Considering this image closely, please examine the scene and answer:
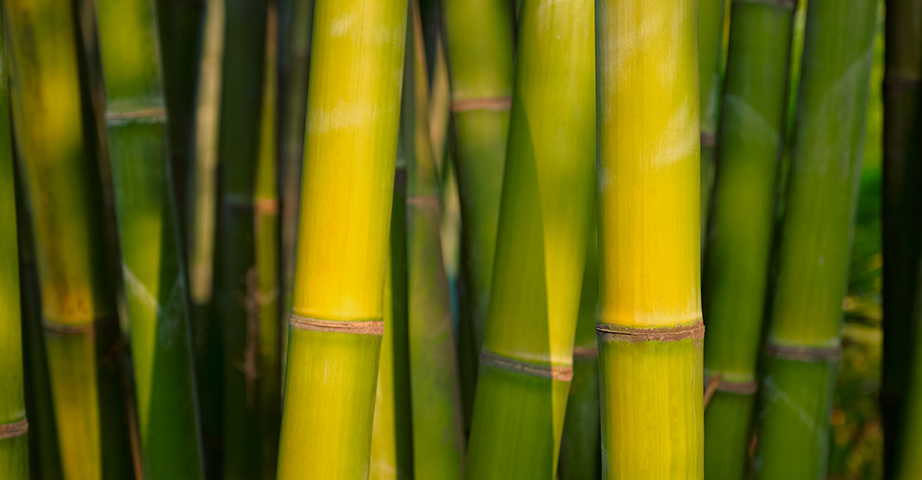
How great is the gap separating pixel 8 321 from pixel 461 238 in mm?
330

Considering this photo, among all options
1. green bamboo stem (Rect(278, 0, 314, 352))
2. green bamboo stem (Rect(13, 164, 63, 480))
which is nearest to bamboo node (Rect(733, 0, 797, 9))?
green bamboo stem (Rect(278, 0, 314, 352))

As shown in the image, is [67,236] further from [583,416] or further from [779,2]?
[779,2]

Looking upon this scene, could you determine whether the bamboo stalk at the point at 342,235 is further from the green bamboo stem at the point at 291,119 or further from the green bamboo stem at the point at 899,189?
the green bamboo stem at the point at 899,189

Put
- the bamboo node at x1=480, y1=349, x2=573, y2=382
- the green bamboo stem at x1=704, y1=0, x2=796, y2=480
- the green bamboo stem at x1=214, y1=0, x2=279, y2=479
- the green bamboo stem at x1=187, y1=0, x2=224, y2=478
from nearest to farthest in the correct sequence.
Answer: the bamboo node at x1=480, y1=349, x2=573, y2=382 → the green bamboo stem at x1=704, y1=0, x2=796, y2=480 → the green bamboo stem at x1=214, y1=0, x2=279, y2=479 → the green bamboo stem at x1=187, y1=0, x2=224, y2=478

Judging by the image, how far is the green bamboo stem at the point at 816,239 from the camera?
488 mm

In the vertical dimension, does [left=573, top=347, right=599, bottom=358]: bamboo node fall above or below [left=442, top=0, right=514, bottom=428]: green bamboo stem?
below

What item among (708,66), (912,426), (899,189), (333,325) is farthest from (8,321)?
(899,189)

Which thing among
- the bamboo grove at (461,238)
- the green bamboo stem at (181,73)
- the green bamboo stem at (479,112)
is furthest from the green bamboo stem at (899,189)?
the green bamboo stem at (181,73)

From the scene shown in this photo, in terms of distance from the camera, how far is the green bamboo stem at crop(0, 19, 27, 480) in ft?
1.40

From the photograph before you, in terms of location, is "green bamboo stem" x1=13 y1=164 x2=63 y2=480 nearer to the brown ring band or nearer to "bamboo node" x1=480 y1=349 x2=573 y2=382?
"bamboo node" x1=480 y1=349 x2=573 y2=382

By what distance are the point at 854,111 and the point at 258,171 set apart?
1.80 feet

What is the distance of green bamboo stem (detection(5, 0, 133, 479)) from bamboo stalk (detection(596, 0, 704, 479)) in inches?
17.6

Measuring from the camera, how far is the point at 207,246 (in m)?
0.87

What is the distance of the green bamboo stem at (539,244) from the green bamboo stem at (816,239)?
215mm
